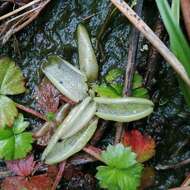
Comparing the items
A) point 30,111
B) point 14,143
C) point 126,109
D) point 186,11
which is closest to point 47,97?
point 30,111

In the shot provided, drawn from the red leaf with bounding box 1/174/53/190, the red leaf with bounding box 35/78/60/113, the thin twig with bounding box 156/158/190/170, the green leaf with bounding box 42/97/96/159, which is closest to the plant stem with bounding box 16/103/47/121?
the red leaf with bounding box 35/78/60/113

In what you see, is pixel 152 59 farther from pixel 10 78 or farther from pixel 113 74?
pixel 10 78

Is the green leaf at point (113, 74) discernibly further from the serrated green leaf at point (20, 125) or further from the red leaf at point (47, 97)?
the serrated green leaf at point (20, 125)

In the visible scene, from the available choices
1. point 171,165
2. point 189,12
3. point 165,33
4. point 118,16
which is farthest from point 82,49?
point 171,165

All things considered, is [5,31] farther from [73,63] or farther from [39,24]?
[73,63]

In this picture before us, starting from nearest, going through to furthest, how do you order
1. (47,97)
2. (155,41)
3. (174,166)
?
(155,41), (174,166), (47,97)

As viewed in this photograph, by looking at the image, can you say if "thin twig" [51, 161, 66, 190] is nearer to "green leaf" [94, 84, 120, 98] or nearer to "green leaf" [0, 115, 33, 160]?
"green leaf" [0, 115, 33, 160]
